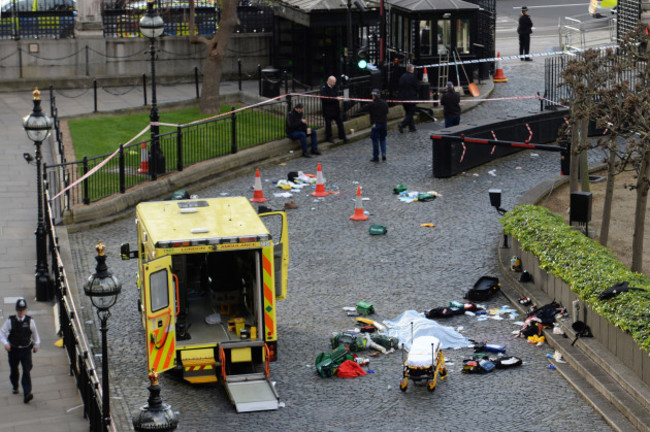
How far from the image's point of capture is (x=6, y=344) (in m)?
16.1

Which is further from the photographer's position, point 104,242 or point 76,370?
point 104,242

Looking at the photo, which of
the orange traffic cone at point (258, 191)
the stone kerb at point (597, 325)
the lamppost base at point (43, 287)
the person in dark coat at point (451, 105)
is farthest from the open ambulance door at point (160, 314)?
the person in dark coat at point (451, 105)

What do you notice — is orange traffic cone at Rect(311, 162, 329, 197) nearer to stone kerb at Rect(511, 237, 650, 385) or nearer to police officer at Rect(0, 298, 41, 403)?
stone kerb at Rect(511, 237, 650, 385)

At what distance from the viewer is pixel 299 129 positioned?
2836 cm

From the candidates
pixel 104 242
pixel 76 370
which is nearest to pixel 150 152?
pixel 104 242

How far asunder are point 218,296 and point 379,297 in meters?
3.06

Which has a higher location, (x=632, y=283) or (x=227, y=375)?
(x=632, y=283)

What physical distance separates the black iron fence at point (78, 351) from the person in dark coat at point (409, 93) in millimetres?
11924

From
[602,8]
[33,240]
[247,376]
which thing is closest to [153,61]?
[33,240]

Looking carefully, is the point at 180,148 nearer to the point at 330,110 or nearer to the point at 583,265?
the point at 330,110

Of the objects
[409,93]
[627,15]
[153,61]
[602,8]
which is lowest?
[409,93]

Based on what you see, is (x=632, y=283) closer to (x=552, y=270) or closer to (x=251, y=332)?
Result: (x=552, y=270)

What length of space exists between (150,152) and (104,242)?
3.73 metres

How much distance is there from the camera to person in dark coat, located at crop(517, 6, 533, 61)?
3697cm
